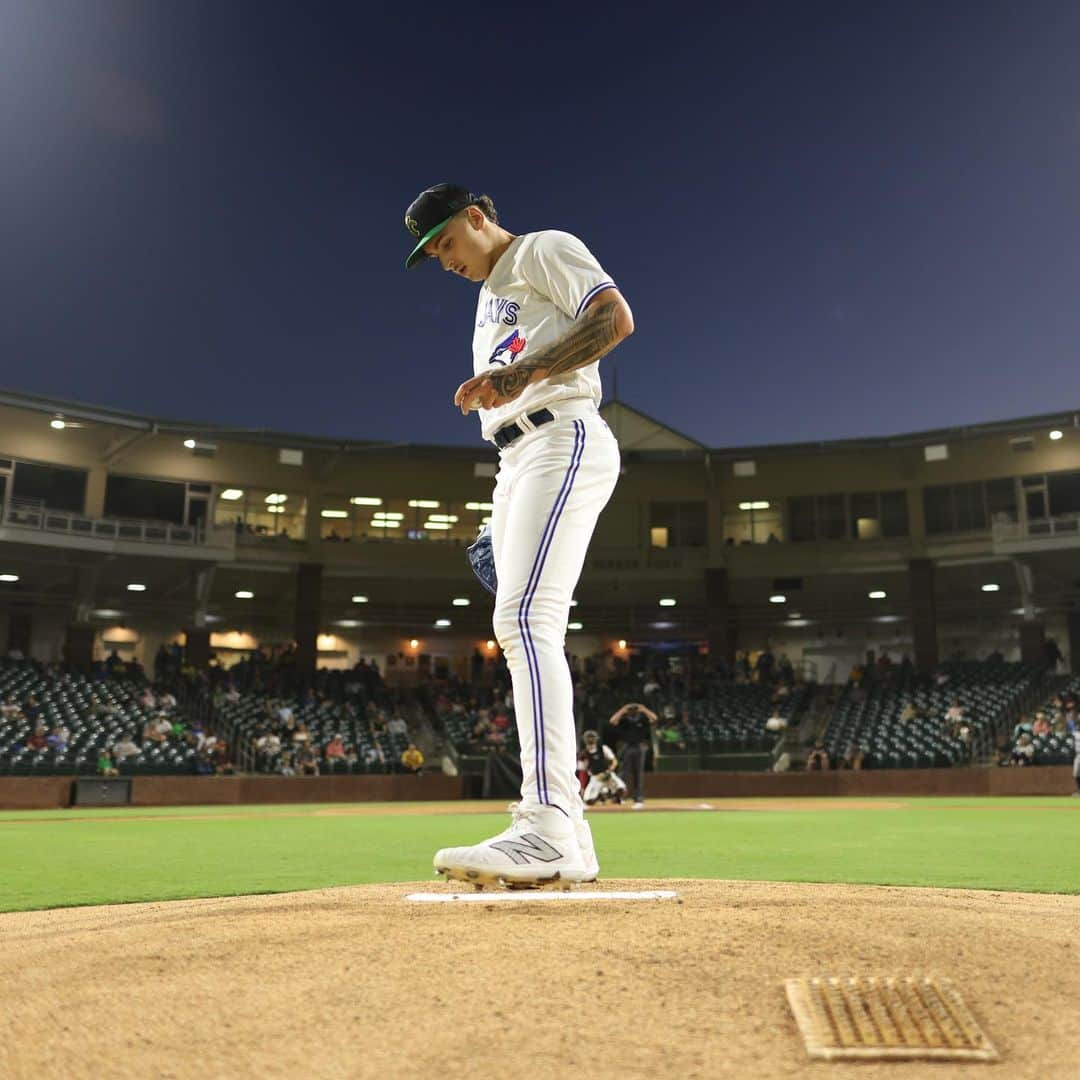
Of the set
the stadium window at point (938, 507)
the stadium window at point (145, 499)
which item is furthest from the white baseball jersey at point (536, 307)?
the stadium window at point (938, 507)

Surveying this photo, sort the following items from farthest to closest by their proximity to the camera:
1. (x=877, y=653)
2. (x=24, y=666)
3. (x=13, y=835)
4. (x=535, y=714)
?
(x=877, y=653) < (x=24, y=666) < (x=13, y=835) < (x=535, y=714)

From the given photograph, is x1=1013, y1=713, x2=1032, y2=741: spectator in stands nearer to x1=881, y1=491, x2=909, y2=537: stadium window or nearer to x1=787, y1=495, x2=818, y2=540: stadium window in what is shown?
x1=881, y1=491, x2=909, y2=537: stadium window

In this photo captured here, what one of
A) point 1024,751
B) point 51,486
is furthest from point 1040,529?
point 51,486

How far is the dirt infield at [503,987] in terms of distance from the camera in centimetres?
196

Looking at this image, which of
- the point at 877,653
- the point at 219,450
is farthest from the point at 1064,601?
the point at 219,450

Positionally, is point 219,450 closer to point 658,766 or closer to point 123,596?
point 123,596

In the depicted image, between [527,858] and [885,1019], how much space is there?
1730 mm

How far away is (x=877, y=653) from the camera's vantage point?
4428cm

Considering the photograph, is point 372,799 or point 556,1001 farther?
point 372,799

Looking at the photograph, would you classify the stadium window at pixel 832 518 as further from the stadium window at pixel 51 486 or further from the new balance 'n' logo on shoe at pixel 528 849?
the new balance 'n' logo on shoe at pixel 528 849

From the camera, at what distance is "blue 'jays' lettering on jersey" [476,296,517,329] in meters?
4.29

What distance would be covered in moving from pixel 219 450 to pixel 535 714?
35.2 metres

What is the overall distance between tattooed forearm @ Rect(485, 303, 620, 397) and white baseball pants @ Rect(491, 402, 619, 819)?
21 cm

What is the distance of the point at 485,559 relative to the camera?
15.1 ft
